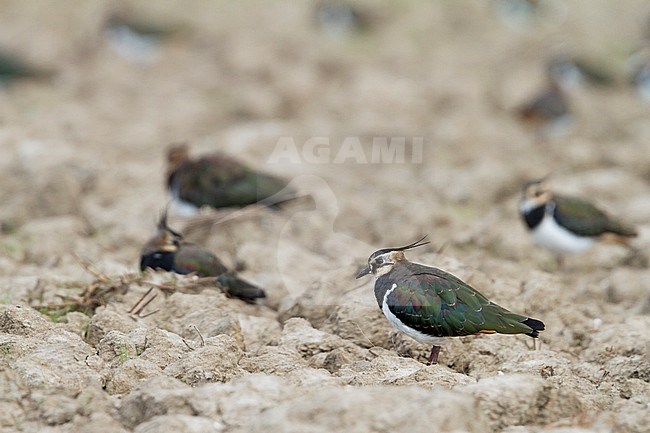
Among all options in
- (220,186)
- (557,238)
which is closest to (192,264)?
(220,186)

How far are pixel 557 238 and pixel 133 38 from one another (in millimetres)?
8179

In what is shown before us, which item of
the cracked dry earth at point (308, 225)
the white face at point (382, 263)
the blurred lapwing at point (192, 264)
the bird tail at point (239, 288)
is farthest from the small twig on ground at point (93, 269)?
the white face at point (382, 263)

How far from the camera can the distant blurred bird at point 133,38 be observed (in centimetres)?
1395

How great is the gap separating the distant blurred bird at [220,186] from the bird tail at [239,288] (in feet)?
6.49

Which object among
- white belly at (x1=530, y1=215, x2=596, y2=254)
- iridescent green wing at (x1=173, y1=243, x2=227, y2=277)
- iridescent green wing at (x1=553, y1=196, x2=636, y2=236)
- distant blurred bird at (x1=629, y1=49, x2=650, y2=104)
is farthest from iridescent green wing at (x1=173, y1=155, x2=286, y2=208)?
distant blurred bird at (x1=629, y1=49, x2=650, y2=104)

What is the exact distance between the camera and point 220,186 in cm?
874

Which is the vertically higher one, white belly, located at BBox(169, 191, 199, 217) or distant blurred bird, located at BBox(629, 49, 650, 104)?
distant blurred bird, located at BBox(629, 49, 650, 104)

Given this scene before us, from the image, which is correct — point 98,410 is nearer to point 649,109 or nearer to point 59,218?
point 59,218

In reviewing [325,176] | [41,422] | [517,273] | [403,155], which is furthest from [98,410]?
[403,155]

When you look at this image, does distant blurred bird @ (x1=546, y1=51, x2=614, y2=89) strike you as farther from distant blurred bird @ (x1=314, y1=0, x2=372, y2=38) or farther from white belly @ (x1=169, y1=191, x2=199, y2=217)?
white belly @ (x1=169, y1=191, x2=199, y2=217)

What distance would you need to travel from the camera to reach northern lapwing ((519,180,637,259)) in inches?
331

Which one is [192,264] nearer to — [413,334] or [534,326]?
[413,334]

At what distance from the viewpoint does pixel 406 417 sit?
165 inches

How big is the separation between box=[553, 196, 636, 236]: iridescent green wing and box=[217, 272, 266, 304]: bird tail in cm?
328
